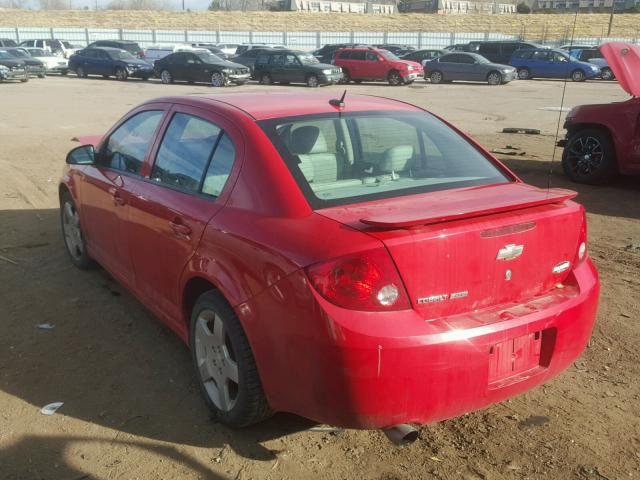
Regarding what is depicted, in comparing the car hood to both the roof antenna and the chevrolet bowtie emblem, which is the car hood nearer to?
the roof antenna

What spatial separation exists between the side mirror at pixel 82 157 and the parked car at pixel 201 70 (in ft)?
81.2

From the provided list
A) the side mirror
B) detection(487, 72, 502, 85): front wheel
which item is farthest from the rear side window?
detection(487, 72, 502, 85): front wheel

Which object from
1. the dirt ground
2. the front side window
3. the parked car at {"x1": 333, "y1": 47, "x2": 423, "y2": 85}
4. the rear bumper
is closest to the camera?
the rear bumper

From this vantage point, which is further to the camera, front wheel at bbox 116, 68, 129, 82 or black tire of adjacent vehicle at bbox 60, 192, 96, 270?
front wheel at bbox 116, 68, 129, 82

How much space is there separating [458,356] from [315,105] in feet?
5.67

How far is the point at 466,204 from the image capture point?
2824 mm

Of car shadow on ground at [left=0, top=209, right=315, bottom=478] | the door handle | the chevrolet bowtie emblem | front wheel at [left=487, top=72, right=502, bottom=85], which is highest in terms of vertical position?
the chevrolet bowtie emblem

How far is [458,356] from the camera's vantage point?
2557 millimetres

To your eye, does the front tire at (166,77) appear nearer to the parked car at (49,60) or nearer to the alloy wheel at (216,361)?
the parked car at (49,60)

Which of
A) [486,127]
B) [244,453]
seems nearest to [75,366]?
[244,453]

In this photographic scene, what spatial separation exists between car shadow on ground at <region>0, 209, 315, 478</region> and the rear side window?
1137 mm

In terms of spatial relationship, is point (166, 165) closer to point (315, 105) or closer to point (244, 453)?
point (315, 105)

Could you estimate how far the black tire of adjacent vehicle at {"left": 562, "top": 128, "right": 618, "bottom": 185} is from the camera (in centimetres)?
874

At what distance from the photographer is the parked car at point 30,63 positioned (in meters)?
30.9
